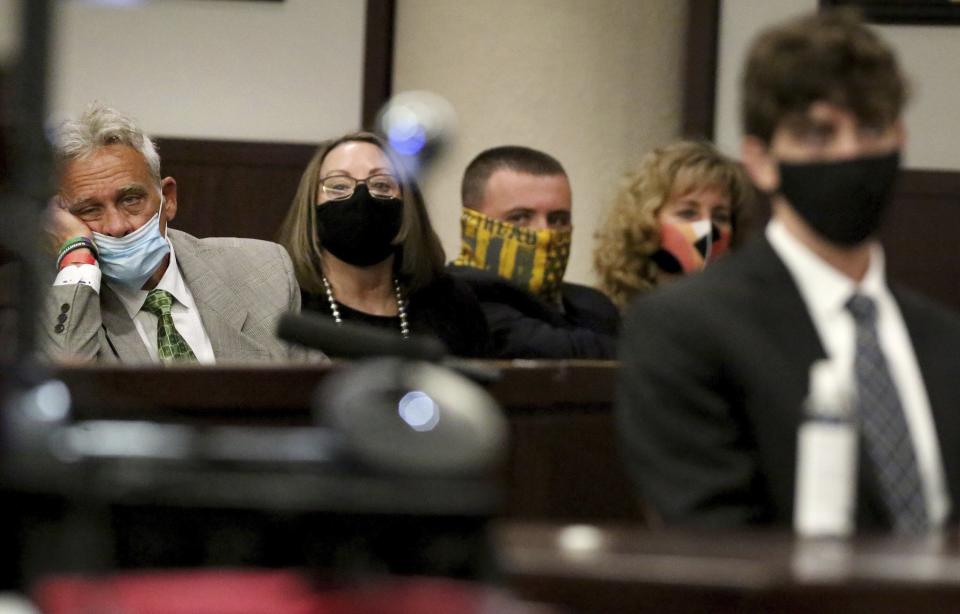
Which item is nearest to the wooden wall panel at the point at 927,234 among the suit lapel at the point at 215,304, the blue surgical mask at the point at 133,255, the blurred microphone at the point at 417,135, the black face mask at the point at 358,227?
the blurred microphone at the point at 417,135

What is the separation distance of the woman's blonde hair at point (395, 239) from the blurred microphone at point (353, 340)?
2.52 m

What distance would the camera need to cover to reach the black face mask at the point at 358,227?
400 cm

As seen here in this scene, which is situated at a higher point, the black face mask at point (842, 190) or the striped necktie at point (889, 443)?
the black face mask at point (842, 190)

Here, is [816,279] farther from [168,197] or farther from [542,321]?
[168,197]

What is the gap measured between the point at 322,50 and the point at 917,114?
7.50 feet

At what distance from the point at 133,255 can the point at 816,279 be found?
1919 millimetres

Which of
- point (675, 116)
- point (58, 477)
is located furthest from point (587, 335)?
point (58, 477)

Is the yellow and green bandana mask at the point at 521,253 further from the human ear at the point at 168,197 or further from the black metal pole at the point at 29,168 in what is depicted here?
the black metal pole at the point at 29,168

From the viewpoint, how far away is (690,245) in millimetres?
4156

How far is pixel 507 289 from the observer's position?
4.26 meters

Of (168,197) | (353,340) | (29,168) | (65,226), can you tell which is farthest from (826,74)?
(168,197)

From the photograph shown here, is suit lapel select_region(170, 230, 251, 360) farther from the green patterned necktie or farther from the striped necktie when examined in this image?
the striped necktie

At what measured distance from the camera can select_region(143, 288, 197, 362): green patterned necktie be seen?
3.62 metres

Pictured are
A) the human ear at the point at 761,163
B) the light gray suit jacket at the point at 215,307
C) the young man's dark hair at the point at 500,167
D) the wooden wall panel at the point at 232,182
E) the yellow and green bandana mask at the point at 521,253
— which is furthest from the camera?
the wooden wall panel at the point at 232,182
